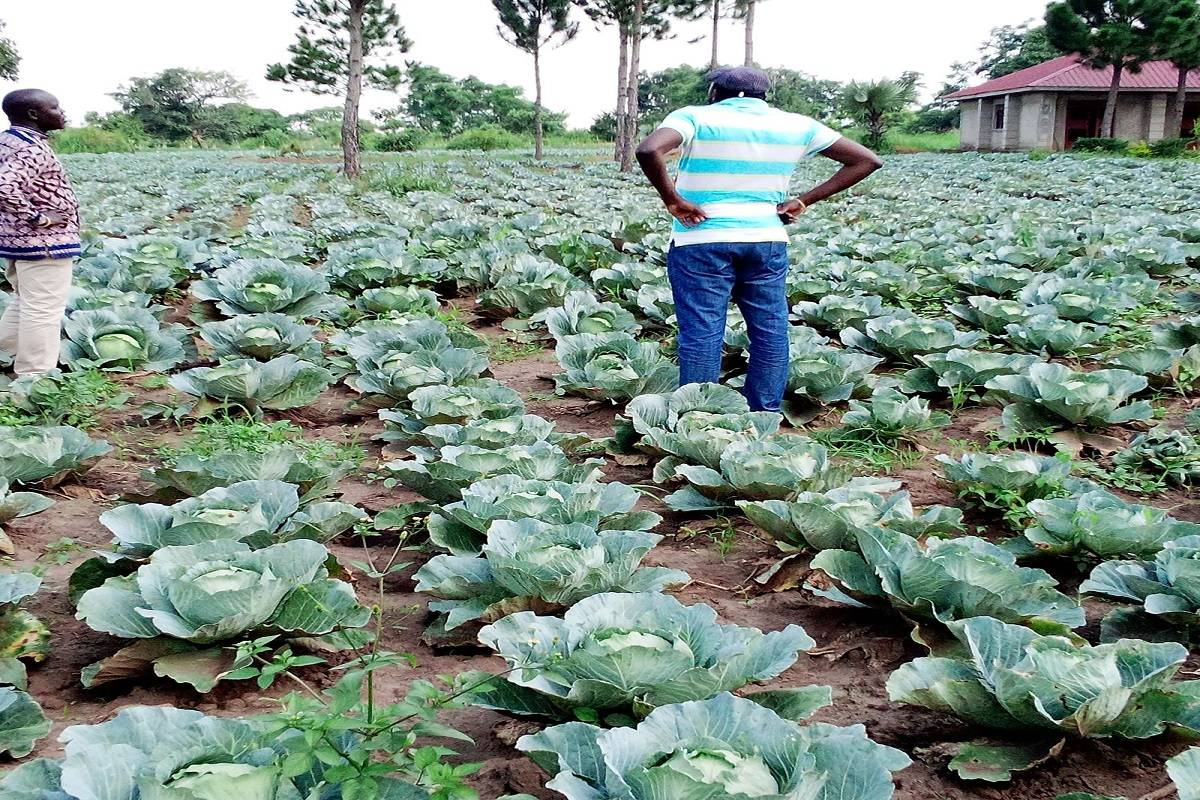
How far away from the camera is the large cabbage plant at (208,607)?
214 centimetres

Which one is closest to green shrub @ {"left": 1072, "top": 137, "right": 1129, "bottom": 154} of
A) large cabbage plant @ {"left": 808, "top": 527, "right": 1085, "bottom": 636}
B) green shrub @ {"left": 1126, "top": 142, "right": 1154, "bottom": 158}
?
green shrub @ {"left": 1126, "top": 142, "right": 1154, "bottom": 158}

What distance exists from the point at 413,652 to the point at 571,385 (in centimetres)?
236

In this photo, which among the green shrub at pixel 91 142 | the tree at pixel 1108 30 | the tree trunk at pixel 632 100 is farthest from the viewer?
the green shrub at pixel 91 142

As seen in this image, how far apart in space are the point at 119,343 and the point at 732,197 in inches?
125

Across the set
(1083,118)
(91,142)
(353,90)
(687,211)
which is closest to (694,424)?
(687,211)

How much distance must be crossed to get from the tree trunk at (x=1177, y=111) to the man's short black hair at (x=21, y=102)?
36.9 meters

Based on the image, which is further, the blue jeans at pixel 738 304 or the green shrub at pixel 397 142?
the green shrub at pixel 397 142

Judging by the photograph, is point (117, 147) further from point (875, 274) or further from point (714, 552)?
point (714, 552)

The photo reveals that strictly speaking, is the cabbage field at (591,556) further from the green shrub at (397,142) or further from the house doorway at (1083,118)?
the house doorway at (1083,118)

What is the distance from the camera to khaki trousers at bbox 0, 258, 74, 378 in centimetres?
452

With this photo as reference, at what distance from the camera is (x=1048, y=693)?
6.07ft

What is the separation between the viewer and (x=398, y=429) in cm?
411

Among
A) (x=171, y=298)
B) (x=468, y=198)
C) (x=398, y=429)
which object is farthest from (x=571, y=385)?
(x=468, y=198)

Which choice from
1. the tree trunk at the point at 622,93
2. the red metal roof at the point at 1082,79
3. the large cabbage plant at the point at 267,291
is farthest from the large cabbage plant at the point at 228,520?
the red metal roof at the point at 1082,79
